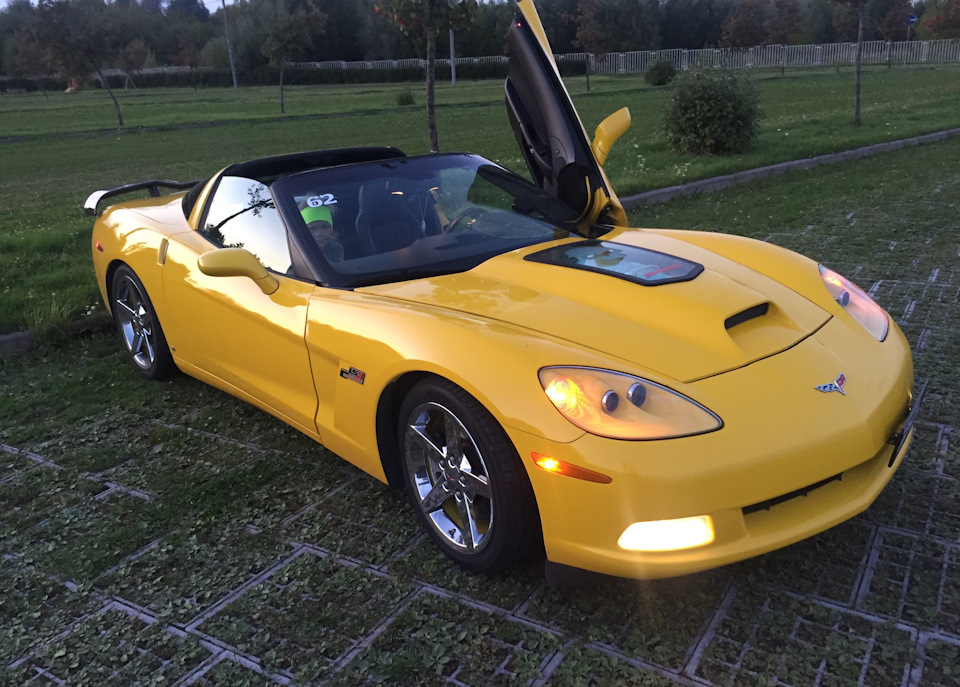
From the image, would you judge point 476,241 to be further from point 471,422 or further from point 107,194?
point 107,194

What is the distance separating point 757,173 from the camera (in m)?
10.5

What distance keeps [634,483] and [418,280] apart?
1.33 m

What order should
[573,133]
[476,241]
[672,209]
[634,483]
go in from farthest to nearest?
[672,209]
[573,133]
[476,241]
[634,483]

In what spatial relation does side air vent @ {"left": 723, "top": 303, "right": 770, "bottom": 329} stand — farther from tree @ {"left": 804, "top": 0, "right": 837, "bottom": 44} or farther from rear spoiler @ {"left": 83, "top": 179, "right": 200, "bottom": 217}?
tree @ {"left": 804, "top": 0, "right": 837, "bottom": 44}

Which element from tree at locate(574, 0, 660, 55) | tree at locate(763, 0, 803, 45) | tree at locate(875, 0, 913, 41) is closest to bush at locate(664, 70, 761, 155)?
tree at locate(574, 0, 660, 55)

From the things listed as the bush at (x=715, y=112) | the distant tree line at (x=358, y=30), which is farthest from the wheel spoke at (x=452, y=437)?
the distant tree line at (x=358, y=30)

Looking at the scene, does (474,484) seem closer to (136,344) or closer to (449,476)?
(449,476)

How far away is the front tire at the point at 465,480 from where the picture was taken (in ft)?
8.01

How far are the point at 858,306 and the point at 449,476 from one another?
5.71ft

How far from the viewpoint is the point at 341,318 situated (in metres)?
3.03

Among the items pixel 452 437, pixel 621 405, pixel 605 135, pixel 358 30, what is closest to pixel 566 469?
pixel 621 405

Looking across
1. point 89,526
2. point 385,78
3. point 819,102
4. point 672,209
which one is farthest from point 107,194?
point 385,78

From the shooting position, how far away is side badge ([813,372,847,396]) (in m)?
2.47

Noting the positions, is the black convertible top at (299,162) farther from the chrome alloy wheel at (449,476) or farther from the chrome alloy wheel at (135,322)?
the chrome alloy wheel at (449,476)
